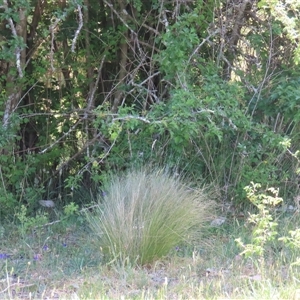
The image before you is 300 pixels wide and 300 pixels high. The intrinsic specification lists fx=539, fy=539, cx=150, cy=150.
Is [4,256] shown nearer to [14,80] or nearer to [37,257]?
[37,257]

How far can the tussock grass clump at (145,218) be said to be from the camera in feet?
13.5

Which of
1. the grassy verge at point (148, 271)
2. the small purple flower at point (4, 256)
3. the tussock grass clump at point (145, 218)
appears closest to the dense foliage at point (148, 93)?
the tussock grass clump at point (145, 218)

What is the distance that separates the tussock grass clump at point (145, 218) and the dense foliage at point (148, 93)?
55 cm

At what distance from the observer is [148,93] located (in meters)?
5.80

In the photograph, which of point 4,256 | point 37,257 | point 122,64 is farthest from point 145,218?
point 122,64

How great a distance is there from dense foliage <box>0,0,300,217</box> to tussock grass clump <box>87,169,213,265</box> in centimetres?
55

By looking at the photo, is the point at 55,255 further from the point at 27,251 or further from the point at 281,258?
the point at 281,258

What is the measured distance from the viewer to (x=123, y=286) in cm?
369

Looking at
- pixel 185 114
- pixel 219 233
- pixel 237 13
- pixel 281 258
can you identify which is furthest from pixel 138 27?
pixel 281 258

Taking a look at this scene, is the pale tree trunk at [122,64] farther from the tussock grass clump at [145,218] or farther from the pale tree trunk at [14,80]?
the tussock grass clump at [145,218]

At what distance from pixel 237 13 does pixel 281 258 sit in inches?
114

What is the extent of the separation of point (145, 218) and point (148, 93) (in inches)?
77.8

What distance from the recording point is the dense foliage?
505 cm

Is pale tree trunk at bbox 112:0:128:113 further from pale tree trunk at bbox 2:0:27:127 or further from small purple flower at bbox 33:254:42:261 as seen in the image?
small purple flower at bbox 33:254:42:261
